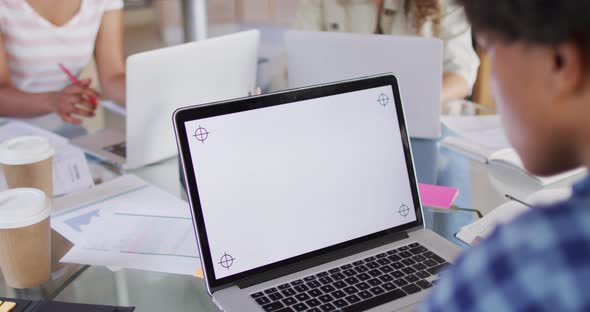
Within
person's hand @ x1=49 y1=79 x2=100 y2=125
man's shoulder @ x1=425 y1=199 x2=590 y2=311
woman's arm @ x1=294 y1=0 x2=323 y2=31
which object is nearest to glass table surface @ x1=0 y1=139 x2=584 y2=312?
person's hand @ x1=49 y1=79 x2=100 y2=125

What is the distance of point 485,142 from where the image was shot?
54.9 inches

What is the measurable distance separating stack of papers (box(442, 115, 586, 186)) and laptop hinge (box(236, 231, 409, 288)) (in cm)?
38

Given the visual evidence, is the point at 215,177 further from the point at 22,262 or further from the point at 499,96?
the point at 499,96

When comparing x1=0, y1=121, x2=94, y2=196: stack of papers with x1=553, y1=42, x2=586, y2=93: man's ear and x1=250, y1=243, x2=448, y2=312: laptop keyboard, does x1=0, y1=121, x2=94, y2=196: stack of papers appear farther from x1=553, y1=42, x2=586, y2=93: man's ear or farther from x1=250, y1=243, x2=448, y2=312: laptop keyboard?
x1=553, y1=42, x2=586, y2=93: man's ear

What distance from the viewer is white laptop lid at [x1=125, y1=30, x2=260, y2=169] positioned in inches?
47.3

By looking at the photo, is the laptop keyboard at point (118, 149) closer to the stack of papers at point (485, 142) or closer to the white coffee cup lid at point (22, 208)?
the white coffee cup lid at point (22, 208)

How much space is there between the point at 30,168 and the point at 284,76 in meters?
0.76

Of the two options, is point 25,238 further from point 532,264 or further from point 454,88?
point 454,88

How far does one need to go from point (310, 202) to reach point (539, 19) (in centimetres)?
53

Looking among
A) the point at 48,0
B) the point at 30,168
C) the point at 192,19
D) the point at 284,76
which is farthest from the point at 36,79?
the point at 192,19

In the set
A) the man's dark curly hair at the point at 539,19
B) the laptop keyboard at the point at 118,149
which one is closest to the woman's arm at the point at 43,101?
the laptop keyboard at the point at 118,149

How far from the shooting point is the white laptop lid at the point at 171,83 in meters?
1.20

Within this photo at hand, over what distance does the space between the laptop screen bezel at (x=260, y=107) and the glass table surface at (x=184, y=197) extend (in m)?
0.09

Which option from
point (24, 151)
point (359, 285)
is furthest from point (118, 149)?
point (359, 285)
